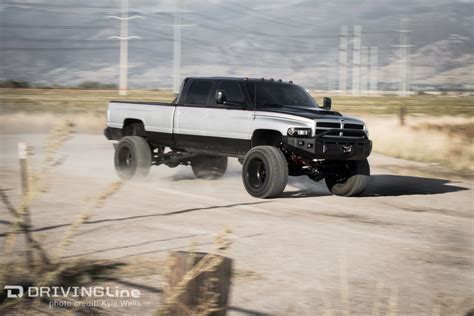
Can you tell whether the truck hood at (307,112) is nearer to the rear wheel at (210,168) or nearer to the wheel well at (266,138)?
the wheel well at (266,138)

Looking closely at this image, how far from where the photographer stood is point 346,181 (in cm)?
1432

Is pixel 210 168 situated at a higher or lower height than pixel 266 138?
lower

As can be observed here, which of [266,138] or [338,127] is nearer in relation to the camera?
[338,127]

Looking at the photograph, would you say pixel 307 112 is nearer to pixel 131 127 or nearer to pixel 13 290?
pixel 131 127

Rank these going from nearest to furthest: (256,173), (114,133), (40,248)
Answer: (40,248)
(256,173)
(114,133)

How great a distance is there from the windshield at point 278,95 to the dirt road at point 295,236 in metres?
1.60

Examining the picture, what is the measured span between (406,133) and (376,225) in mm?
19498

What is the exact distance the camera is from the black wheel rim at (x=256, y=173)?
1339 centimetres

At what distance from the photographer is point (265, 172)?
13.3 m

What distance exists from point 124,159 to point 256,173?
3.44m

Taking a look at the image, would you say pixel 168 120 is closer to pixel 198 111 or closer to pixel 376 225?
pixel 198 111

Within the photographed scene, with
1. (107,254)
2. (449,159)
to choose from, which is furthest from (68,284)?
(449,159)

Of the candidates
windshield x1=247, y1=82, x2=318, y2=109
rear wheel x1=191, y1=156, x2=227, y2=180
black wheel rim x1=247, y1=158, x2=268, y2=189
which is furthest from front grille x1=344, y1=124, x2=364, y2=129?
rear wheel x1=191, y1=156, x2=227, y2=180

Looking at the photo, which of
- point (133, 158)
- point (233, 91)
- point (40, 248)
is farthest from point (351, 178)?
point (40, 248)
